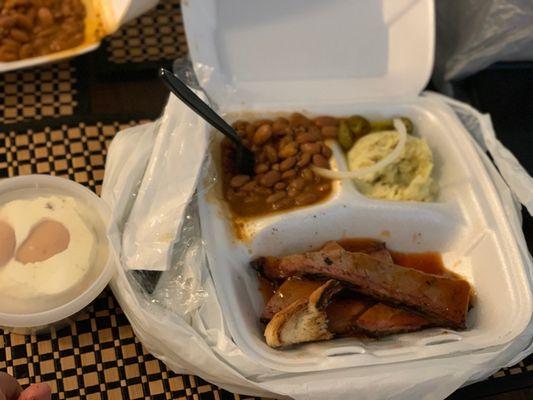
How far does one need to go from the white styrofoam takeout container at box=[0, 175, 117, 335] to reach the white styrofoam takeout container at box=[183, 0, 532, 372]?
24 centimetres

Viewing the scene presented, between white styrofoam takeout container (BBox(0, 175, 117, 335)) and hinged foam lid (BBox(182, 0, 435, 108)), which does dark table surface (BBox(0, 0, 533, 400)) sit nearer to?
white styrofoam takeout container (BBox(0, 175, 117, 335))

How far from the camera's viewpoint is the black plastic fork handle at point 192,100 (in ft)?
4.00

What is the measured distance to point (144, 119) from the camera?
1712 mm

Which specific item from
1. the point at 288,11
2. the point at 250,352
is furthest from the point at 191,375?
the point at 288,11

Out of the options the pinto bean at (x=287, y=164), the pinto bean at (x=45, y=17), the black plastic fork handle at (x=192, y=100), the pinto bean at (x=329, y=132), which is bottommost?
the pinto bean at (x=287, y=164)

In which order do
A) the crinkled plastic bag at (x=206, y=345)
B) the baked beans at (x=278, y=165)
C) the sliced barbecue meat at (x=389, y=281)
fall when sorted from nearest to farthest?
the crinkled plastic bag at (x=206, y=345), the sliced barbecue meat at (x=389, y=281), the baked beans at (x=278, y=165)

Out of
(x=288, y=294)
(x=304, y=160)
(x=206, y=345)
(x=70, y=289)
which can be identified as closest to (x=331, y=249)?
(x=288, y=294)

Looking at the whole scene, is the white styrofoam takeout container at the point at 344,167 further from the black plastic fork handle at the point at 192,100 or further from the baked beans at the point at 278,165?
the black plastic fork handle at the point at 192,100

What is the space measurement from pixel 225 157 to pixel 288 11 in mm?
498

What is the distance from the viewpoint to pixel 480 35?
1809 mm

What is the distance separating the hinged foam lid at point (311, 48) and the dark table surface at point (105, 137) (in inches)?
10.6

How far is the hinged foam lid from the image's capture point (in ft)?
5.21

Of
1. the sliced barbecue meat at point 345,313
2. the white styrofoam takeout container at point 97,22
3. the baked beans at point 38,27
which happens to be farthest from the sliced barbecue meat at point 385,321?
the baked beans at point 38,27

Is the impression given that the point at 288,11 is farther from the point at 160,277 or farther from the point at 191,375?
the point at 191,375
